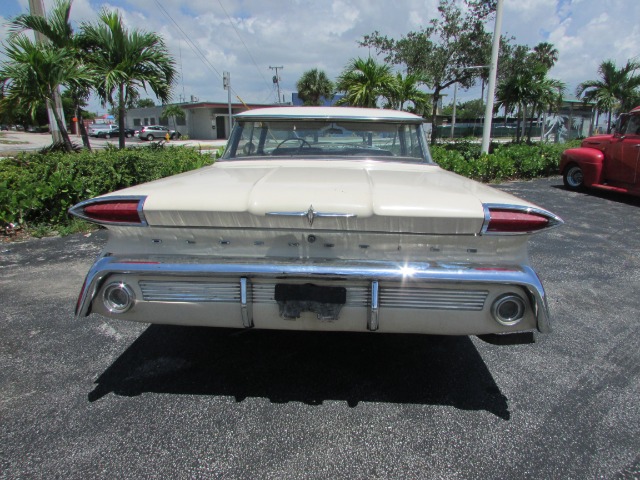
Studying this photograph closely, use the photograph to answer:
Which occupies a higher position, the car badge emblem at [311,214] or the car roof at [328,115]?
the car roof at [328,115]

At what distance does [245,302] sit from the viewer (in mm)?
2094

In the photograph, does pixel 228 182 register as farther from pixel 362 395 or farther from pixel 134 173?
pixel 134 173

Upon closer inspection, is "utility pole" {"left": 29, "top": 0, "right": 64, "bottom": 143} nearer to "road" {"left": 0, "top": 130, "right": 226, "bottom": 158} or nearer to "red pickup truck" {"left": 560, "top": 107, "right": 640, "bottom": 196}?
"road" {"left": 0, "top": 130, "right": 226, "bottom": 158}

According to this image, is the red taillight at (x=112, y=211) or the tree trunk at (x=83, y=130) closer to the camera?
the red taillight at (x=112, y=211)

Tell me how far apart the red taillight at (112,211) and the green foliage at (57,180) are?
430 centimetres

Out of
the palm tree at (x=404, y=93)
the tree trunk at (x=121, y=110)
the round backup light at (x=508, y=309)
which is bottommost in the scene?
the round backup light at (x=508, y=309)

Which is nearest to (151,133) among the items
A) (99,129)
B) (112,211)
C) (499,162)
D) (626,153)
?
(99,129)

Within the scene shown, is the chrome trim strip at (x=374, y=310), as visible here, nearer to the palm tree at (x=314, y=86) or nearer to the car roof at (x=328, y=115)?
the car roof at (x=328, y=115)

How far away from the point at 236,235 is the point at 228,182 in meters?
0.45

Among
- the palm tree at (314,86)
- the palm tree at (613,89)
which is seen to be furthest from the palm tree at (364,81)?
the palm tree at (314,86)

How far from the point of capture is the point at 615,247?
5.82 metres

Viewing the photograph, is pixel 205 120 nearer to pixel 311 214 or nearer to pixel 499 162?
pixel 499 162

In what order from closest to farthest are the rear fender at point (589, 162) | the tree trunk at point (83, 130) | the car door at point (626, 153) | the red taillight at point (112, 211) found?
the red taillight at point (112, 211) < the car door at point (626, 153) < the tree trunk at point (83, 130) < the rear fender at point (589, 162)

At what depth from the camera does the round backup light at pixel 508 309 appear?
81.3 inches
